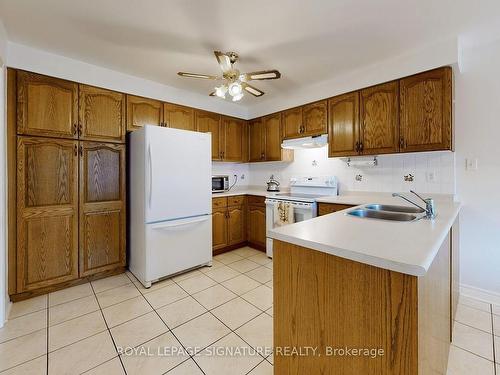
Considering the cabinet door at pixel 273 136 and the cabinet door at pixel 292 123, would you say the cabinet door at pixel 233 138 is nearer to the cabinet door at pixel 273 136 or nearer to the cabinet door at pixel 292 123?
the cabinet door at pixel 273 136

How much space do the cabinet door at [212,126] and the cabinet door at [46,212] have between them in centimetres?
156

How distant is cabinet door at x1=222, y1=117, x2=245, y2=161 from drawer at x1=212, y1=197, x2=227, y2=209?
0.72 meters

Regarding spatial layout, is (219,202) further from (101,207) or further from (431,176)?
(431,176)

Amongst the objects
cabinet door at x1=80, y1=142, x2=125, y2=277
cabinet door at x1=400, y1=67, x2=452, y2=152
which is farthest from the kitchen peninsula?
cabinet door at x1=80, y1=142, x2=125, y2=277

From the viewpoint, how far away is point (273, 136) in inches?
145

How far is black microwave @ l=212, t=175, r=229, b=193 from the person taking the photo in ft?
12.2

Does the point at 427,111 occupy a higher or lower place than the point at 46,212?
higher

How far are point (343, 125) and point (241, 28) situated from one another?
63.0 inches

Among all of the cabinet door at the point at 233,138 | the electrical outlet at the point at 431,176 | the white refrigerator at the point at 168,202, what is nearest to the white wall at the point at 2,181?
the white refrigerator at the point at 168,202

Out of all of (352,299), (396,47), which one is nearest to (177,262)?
(352,299)

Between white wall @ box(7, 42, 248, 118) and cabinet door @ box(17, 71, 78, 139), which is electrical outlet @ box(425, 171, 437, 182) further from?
cabinet door @ box(17, 71, 78, 139)

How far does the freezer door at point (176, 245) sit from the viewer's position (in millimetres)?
2490

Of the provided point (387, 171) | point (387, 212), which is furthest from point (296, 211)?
point (387, 212)

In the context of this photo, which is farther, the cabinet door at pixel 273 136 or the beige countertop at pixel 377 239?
the cabinet door at pixel 273 136
